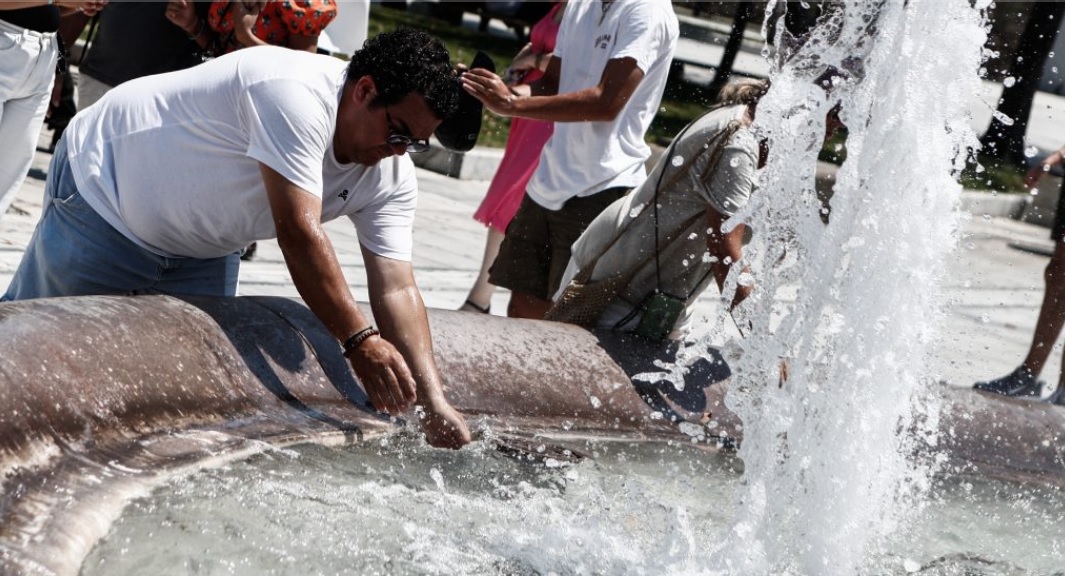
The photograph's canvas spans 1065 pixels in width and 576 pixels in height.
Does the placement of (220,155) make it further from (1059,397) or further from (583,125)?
(1059,397)

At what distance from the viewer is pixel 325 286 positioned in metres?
3.03

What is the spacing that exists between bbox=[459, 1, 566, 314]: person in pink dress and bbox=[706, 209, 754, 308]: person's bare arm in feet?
4.25

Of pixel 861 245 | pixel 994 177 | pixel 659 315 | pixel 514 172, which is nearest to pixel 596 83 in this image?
pixel 514 172

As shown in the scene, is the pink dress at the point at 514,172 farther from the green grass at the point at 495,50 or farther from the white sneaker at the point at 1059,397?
the green grass at the point at 495,50

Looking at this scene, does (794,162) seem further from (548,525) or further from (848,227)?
(548,525)

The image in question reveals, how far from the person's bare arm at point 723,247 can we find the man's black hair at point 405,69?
3.64 ft

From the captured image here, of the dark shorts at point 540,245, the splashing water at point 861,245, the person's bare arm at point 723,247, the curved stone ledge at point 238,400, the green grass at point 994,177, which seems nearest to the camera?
the curved stone ledge at point 238,400

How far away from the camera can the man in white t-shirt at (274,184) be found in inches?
118

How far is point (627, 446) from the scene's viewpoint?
12.3 ft

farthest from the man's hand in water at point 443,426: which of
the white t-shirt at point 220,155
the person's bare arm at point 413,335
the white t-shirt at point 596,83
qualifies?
the white t-shirt at point 596,83

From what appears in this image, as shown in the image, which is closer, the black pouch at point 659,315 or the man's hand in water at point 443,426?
the man's hand in water at point 443,426

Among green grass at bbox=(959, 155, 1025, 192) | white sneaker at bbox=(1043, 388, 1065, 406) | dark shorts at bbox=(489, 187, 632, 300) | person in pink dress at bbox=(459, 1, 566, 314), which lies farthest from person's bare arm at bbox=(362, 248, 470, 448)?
green grass at bbox=(959, 155, 1025, 192)

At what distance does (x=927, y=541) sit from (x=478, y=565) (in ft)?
4.36

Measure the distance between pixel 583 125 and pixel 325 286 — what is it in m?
1.85
